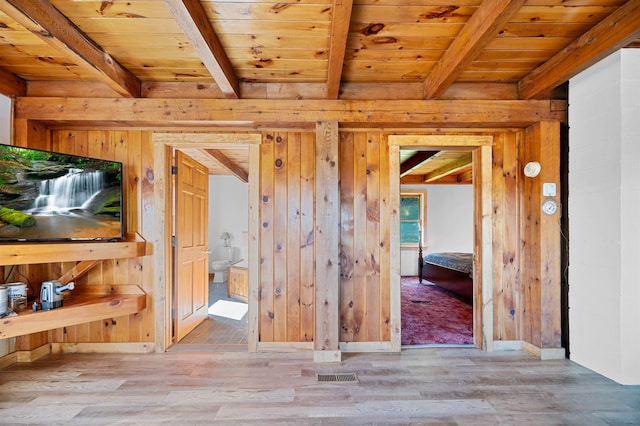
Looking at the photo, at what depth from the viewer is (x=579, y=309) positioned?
8.67ft

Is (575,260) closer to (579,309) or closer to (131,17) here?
(579,309)

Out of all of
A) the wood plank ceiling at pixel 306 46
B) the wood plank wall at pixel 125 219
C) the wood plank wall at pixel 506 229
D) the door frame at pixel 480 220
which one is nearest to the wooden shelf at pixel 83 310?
the wood plank wall at pixel 125 219

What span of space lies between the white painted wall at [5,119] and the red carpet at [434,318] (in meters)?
4.13

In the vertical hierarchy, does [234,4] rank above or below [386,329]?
above

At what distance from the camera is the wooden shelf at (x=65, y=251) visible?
221 cm

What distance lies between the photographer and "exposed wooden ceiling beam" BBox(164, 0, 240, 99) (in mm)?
1616

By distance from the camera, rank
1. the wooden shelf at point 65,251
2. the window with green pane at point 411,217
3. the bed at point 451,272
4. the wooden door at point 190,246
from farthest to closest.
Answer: the window with green pane at point 411,217, the bed at point 451,272, the wooden door at point 190,246, the wooden shelf at point 65,251

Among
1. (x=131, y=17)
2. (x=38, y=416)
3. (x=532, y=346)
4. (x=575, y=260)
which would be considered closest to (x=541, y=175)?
(x=575, y=260)

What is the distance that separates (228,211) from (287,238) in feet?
16.0

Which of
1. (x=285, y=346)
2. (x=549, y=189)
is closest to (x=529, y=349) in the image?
(x=549, y=189)

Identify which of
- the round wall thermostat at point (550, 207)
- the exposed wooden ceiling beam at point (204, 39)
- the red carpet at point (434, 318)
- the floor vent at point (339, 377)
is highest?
the exposed wooden ceiling beam at point (204, 39)

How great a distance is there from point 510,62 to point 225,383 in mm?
3390

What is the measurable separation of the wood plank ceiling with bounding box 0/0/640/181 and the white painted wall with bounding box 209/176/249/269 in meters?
4.81

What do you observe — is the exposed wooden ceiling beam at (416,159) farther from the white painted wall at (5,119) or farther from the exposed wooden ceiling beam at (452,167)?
the white painted wall at (5,119)
